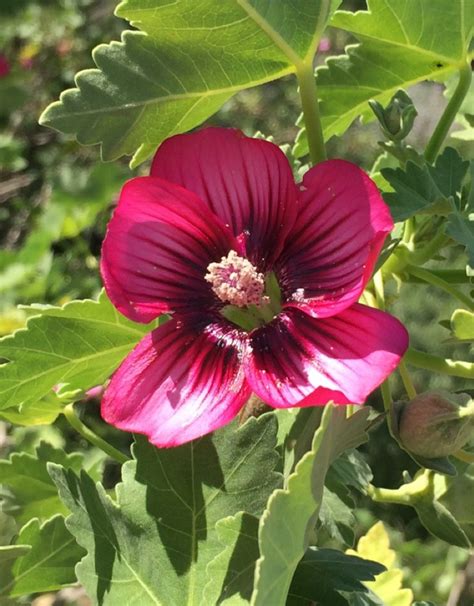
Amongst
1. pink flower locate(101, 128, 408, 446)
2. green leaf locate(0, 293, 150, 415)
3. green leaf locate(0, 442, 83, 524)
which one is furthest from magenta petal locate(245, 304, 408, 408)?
green leaf locate(0, 442, 83, 524)

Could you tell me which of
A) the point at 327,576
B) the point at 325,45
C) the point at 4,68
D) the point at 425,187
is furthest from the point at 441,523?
the point at 325,45

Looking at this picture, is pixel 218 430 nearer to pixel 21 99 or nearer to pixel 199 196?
pixel 199 196

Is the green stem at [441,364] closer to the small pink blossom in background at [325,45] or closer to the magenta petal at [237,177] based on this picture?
the magenta petal at [237,177]

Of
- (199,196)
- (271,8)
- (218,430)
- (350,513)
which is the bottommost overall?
(350,513)

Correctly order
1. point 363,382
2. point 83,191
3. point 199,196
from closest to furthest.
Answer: point 363,382, point 199,196, point 83,191

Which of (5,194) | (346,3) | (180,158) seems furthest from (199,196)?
(346,3)
